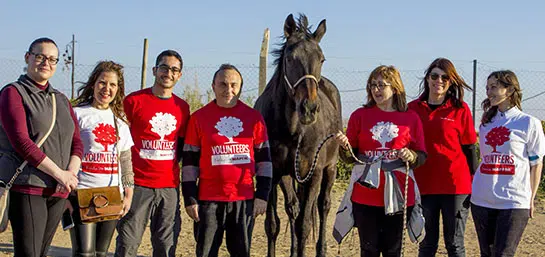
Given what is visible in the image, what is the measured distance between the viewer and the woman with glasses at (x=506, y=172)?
12.3 ft

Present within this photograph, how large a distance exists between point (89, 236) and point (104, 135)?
59 cm

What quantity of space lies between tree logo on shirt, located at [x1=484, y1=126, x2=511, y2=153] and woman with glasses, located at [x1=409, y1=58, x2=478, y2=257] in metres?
0.22

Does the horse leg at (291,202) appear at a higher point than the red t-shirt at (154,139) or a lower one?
lower

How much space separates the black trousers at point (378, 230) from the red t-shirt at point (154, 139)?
122 cm

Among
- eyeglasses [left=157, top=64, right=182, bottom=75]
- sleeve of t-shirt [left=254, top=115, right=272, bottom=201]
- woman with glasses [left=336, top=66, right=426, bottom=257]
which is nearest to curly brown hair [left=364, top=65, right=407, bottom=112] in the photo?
woman with glasses [left=336, top=66, right=426, bottom=257]

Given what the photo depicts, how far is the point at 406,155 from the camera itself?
367cm

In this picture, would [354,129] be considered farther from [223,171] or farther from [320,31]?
[320,31]

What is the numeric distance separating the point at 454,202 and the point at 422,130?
21.7 inches

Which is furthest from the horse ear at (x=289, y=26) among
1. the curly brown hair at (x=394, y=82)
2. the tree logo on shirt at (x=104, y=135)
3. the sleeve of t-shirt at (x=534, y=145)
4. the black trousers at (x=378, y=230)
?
the sleeve of t-shirt at (x=534, y=145)

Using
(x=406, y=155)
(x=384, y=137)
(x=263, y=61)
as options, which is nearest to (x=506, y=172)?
(x=406, y=155)

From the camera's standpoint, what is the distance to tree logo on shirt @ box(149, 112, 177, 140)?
379 centimetres

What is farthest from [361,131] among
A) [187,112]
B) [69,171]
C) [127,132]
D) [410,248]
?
A: [410,248]

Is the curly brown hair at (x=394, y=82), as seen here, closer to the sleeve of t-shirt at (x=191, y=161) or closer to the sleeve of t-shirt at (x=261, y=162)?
the sleeve of t-shirt at (x=261, y=162)

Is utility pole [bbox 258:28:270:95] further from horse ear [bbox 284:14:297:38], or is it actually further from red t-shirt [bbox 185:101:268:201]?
red t-shirt [bbox 185:101:268:201]
